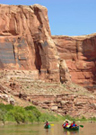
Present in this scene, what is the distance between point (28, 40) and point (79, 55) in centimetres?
2169

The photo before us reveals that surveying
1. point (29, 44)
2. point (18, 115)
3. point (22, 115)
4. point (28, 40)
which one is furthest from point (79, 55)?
point (18, 115)

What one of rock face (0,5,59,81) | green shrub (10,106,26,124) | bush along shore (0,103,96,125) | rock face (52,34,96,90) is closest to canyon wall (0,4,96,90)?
rock face (0,5,59,81)

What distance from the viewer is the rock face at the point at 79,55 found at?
398ft

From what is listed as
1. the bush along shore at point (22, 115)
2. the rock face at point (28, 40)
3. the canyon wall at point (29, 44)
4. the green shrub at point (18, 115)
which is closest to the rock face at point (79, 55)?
the canyon wall at point (29, 44)

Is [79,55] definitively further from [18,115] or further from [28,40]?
[18,115]

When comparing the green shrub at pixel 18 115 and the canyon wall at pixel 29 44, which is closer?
the green shrub at pixel 18 115

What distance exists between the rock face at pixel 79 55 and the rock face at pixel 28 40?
1695 centimetres

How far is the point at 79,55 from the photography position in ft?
399

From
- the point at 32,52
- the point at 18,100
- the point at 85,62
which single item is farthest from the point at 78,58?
the point at 18,100

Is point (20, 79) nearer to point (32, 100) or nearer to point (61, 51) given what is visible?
point (32, 100)

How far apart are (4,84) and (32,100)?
586 cm

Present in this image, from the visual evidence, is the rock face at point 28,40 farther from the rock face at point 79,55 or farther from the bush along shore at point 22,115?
the bush along shore at point 22,115

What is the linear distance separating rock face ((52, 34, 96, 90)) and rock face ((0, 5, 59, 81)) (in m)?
17.0

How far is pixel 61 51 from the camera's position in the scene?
122 metres
